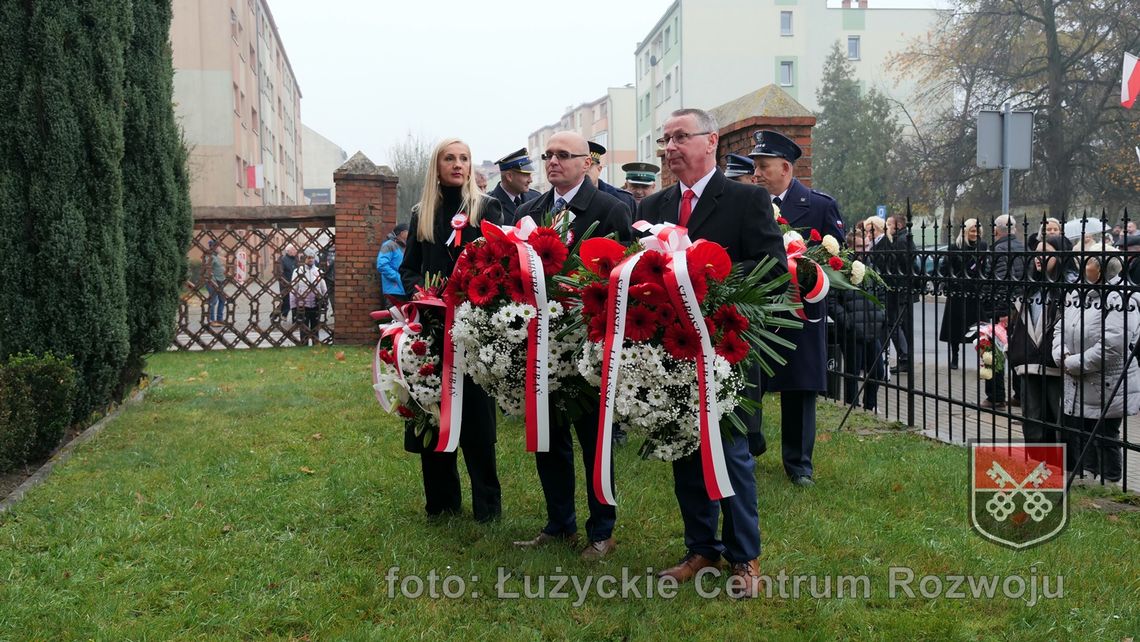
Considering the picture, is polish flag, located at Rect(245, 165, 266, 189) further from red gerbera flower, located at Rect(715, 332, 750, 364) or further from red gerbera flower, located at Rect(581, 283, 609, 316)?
red gerbera flower, located at Rect(715, 332, 750, 364)

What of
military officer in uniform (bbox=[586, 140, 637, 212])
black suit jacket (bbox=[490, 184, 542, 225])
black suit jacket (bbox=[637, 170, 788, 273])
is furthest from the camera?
black suit jacket (bbox=[490, 184, 542, 225])

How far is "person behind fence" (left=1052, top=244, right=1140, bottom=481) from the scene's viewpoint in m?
5.64

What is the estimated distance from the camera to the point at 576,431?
4.55 meters

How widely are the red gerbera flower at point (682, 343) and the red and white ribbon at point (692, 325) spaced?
4cm

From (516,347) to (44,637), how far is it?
2.12 metres

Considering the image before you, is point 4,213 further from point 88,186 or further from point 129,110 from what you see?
point 129,110

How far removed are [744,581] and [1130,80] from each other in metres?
10.6

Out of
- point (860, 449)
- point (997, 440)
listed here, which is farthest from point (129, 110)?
point (997, 440)

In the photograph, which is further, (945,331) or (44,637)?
(945,331)

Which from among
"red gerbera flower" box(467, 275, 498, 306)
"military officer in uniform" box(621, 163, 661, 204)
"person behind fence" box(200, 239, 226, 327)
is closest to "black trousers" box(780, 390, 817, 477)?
"red gerbera flower" box(467, 275, 498, 306)

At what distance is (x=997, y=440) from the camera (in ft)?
24.2

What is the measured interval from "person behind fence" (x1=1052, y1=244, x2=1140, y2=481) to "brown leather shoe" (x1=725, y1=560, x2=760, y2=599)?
8.56 feet

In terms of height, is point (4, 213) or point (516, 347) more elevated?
point (4, 213)

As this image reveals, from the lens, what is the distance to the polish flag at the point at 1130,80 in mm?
11586
